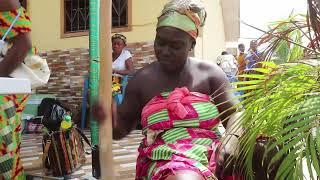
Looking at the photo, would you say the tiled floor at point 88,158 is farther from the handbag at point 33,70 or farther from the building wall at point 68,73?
the building wall at point 68,73

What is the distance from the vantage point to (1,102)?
2.01 meters

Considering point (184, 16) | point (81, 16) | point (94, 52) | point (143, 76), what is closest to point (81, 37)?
point (81, 16)

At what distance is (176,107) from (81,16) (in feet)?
21.1

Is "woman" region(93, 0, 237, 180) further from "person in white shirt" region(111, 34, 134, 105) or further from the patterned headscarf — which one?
"person in white shirt" region(111, 34, 134, 105)

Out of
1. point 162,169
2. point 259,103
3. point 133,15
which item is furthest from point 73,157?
point 133,15

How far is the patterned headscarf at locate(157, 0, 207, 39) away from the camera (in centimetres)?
179

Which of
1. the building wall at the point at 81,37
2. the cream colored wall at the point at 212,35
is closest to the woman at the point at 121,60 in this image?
the building wall at the point at 81,37

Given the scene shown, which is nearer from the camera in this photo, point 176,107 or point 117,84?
point 176,107

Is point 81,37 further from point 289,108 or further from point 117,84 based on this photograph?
point 289,108

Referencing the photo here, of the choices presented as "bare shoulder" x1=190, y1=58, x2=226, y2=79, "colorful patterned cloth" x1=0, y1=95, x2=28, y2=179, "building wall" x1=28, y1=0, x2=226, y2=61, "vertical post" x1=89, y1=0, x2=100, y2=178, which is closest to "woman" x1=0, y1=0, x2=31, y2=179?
"colorful patterned cloth" x1=0, y1=95, x2=28, y2=179

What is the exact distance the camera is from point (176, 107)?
171cm

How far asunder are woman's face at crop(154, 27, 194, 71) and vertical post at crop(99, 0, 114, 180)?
298 mm

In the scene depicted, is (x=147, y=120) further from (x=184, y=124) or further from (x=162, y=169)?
Result: (x=162, y=169)

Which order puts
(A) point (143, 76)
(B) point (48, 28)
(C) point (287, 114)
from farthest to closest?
1. (B) point (48, 28)
2. (A) point (143, 76)
3. (C) point (287, 114)
